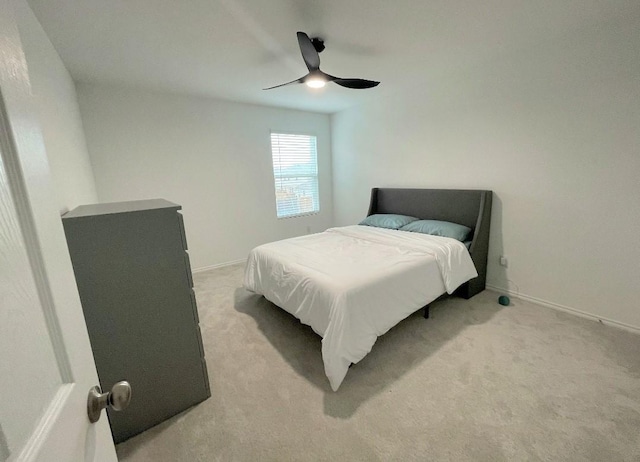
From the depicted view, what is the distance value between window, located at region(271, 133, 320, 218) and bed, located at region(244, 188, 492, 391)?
1554mm

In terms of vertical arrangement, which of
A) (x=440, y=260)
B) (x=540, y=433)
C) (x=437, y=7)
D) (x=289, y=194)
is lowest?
(x=540, y=433)

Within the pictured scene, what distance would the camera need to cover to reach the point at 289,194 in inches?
186

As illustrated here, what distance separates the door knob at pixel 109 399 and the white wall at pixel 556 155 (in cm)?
336

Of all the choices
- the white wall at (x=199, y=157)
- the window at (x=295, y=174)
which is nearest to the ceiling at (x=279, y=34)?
the white wall at (x=199, y=157)

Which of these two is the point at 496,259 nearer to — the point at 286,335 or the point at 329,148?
the point at 286,335

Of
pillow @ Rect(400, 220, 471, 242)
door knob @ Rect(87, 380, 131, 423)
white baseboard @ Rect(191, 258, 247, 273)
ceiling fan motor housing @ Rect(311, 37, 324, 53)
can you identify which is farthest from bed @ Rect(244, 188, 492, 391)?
ceiling fan motor housing @ Rect(311, 37, 324, 53)

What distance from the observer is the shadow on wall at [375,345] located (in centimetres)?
175

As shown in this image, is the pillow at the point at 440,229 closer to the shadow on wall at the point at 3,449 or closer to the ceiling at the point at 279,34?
the ceiling at the point at 279,34

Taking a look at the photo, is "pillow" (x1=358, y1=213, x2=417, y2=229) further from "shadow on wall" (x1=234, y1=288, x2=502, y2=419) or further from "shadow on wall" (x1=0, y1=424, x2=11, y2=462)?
"shadow on wall" (x1=0, y1=424, x2=11, y2=462)

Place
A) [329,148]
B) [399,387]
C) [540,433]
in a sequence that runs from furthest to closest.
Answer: [329,148], [399,387], [540,433]

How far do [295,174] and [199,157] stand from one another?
1596mm

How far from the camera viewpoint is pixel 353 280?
1.90 m

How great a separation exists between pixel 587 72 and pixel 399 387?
2962 mm

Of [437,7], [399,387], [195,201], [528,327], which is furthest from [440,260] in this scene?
[195,201]
